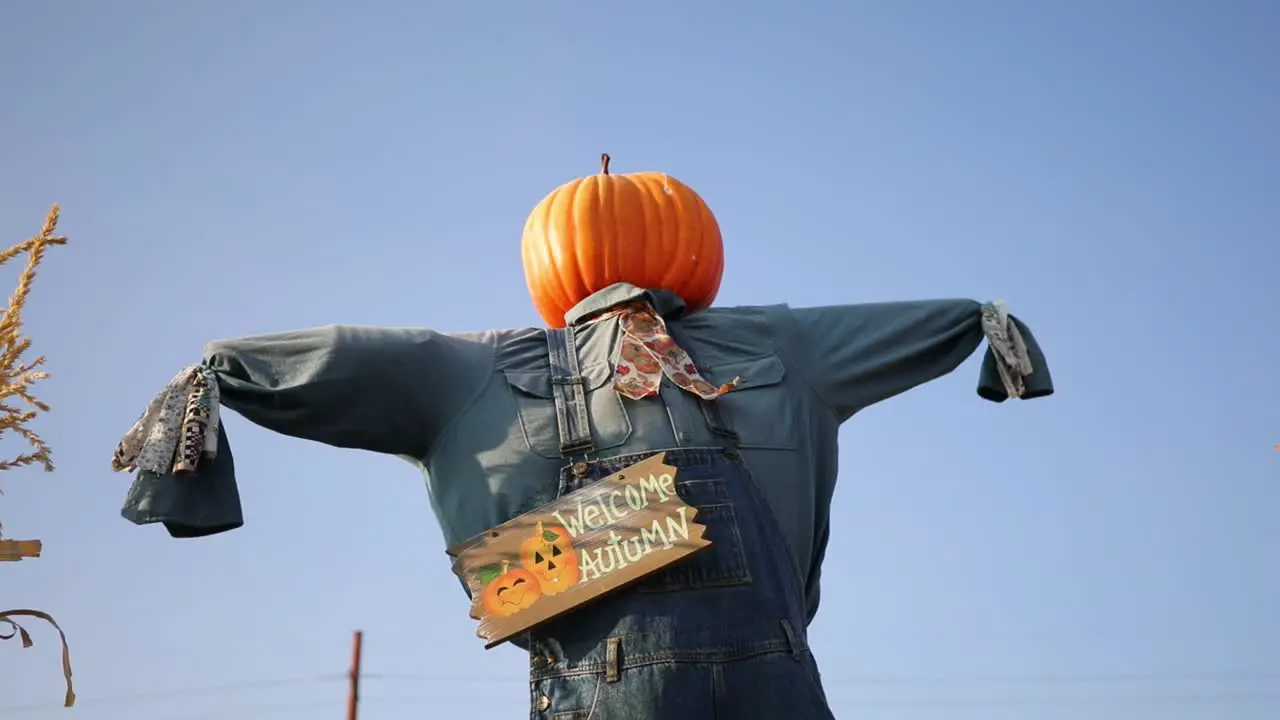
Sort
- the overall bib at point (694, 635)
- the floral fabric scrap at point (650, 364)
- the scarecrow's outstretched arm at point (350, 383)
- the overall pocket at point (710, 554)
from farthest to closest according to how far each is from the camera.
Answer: the floral fabric scrap at point (650, 364) → the scarecrow's outstretched arm at point (350, 383) → the overall pocket at point (710, 554) → the overall bib at point (694, 635)

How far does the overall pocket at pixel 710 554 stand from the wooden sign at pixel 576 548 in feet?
0.22

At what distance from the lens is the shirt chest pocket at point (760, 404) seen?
423cm

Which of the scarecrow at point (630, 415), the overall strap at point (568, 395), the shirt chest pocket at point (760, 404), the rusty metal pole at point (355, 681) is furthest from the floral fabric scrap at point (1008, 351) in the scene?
the rusty metal pole at point (355, 681)

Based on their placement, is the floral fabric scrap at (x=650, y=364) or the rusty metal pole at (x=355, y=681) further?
the rusty metal pole at (x=355, y=681)

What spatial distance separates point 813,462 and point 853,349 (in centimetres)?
37

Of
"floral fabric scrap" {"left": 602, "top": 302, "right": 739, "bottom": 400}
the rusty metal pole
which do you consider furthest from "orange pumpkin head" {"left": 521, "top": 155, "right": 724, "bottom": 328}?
the rusty metal pole

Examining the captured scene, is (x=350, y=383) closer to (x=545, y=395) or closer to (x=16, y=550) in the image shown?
(x=545, y=395)

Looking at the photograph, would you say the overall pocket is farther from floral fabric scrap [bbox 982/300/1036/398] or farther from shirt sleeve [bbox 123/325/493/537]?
floral fabric scrap [bbox 982/300/1036/398]

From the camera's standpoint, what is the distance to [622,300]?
173 inches

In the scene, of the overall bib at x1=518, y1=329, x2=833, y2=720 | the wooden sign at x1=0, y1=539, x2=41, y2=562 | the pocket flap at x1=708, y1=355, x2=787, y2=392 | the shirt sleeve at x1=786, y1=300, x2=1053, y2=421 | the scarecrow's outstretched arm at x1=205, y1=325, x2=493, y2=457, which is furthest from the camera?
the shirt sleeve at x1=786, y1=300, x2=1053, y2=421

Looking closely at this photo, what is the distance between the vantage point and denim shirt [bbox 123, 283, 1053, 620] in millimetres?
4012

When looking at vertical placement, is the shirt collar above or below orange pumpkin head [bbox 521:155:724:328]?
below

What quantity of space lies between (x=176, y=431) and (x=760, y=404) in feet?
5.16

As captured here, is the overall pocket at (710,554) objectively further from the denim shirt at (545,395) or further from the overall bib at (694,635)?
the denim shirt at (545,395)
